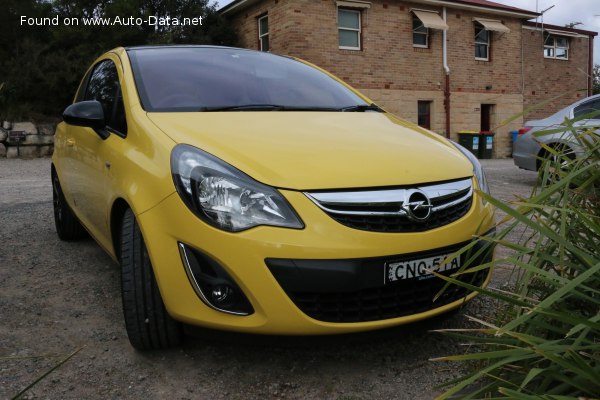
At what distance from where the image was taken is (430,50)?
17.9 meters

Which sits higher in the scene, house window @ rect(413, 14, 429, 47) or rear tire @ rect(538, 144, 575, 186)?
house window @ rect(413, 14, 429, 47)

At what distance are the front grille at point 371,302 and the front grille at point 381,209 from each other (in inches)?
8.5

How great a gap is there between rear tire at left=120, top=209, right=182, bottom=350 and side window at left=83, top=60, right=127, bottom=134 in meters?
0.66

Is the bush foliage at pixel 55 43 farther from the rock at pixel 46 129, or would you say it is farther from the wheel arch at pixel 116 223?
the wheel arch at pixel 116 223

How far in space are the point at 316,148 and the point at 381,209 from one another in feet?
1.37

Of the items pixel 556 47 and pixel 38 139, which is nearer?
pixel 38 139

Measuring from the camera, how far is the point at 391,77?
17141 millimetres

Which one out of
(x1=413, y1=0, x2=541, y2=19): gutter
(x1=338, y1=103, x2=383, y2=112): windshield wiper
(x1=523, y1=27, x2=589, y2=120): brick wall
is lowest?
(x1=338, y1=103, x2=383, y2=112): windshield wiper

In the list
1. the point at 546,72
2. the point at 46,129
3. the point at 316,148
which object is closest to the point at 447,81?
the point at 546,72

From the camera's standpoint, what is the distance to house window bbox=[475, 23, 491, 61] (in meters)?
19.1

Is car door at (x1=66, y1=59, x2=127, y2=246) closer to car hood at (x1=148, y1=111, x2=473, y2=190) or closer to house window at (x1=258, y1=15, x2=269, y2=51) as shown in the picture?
car hood at (x1=148, y1=111, x2=473, y2=190)

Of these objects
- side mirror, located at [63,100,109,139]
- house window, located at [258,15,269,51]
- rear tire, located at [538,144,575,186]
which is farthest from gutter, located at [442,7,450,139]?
rear tire, located at [538,144,575,186]

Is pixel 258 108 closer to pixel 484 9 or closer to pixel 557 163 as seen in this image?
pixel 557 163

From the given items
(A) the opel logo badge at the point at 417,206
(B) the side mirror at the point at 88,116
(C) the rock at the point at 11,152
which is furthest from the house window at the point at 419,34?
(A) the opel logo badge at the point at 417,206
